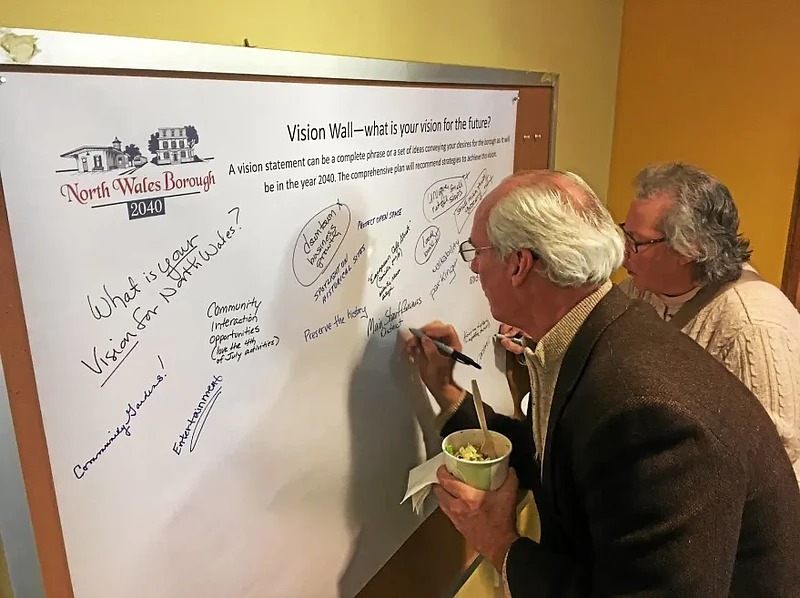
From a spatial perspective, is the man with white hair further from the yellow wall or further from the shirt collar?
the yellow wall

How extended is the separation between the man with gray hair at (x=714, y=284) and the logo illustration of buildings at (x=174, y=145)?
1.07 m

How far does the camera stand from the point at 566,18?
181 centimetres

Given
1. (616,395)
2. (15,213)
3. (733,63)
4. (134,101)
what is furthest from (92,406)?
(733,63)

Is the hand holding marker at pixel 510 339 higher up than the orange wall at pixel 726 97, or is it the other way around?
the orange wall at pixel 726 97

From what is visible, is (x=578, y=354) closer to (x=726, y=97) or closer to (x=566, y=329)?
(x=566, y=329)

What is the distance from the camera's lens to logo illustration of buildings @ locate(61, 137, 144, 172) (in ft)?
2.16

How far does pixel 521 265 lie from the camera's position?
0.98 m

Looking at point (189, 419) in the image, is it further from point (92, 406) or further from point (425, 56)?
point (425, 56)

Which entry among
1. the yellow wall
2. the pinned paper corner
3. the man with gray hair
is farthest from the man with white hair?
the pinned paper corner

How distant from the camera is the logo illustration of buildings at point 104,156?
66 centimetres

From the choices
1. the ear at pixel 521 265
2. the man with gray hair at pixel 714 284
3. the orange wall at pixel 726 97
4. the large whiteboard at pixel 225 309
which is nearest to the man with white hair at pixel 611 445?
the ear at pixel 521 265

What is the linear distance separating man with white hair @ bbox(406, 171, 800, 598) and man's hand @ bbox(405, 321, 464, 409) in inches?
8.9

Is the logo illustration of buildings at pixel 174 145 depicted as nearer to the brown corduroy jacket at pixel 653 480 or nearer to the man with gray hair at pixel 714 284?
the brown corduroy jacket at pixel 653 480

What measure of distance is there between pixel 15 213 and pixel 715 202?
1381 millimetres
